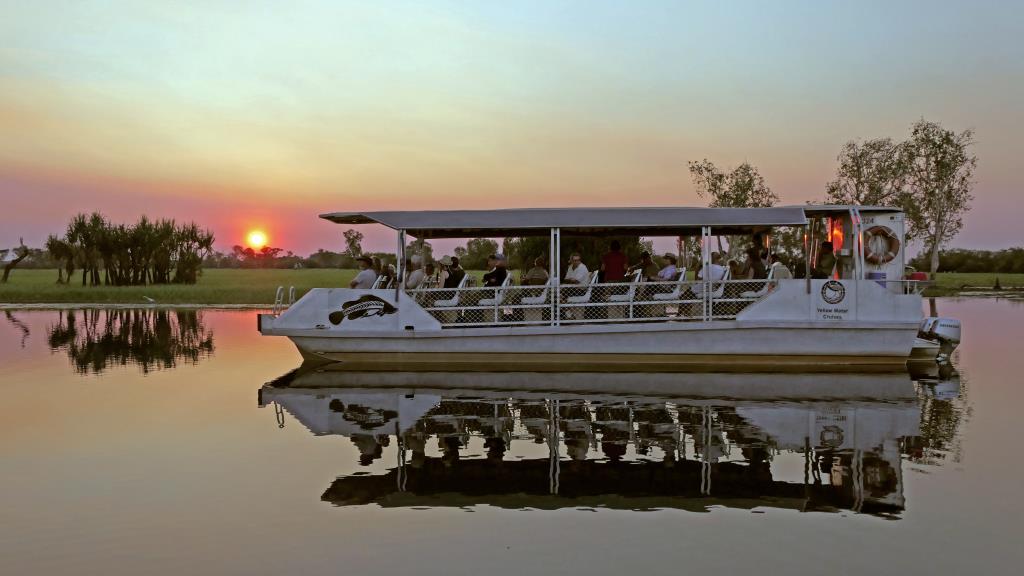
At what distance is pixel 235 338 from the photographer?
70.1ft

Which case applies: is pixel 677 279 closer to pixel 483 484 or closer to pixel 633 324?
pixel 633 324

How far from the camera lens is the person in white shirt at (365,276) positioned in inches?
632

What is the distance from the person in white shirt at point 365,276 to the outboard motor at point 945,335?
450 inches

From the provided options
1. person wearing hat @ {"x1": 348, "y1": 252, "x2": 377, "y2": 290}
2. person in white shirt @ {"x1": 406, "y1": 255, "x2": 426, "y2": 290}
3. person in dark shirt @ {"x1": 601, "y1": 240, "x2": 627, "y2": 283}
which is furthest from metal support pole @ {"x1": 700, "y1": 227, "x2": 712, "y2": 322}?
person wearing hat @ {"x1": 348, "y1": 252, "x2": 377, "y2": 290}

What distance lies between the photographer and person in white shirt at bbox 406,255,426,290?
15570 millimetres

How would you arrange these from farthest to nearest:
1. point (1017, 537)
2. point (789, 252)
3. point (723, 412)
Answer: point (789, 252)
point (723, 412)
point (1017, 537)

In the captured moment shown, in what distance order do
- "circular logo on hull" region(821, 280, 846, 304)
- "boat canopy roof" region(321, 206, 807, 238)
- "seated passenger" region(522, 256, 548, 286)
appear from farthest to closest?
"seated passenger" region(522, 256, 548, 286), "boat canopy roof" region(321, 206, 807, 238), "circular logo on hull" region(821, 280, 846, 304)

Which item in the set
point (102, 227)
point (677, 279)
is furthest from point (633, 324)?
point (102, 227)

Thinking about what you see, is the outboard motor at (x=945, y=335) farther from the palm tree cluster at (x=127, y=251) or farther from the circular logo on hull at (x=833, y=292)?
the palm tree cluster at (x=127, y=251)

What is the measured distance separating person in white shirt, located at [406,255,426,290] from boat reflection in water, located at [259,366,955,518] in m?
2.04

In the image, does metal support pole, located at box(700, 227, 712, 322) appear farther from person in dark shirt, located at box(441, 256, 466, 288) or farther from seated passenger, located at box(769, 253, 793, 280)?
person in dark shirt, located at box(441, 256, 466, 288)

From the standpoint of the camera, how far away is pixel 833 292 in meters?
14.6

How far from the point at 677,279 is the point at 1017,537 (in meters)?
10.4

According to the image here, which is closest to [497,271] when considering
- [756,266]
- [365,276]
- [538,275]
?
[538,275]
